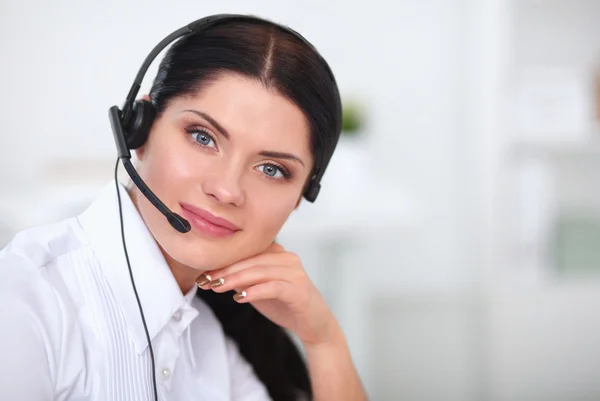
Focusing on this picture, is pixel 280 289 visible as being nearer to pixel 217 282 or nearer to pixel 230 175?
pixel 217 282

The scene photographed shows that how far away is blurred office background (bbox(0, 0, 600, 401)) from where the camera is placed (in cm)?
167

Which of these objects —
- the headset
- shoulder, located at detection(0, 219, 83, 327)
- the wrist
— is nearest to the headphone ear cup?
the headset

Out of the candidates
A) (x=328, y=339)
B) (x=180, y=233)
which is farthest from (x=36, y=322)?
(x=328, y=339)

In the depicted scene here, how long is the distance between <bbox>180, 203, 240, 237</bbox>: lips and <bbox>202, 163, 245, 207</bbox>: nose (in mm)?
22

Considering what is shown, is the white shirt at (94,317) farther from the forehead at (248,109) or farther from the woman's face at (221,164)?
the forehead at (248,109)

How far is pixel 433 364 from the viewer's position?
7.66 feet

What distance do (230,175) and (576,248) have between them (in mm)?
1760

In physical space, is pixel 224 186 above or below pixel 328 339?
above

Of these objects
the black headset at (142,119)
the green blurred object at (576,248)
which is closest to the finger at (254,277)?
the black headset at (142,119)

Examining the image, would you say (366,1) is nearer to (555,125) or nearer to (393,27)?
(393,27)

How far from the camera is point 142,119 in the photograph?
673 mm

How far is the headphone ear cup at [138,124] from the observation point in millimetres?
671

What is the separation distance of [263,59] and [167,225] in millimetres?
206

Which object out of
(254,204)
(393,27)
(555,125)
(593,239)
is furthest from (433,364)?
(254,204)
